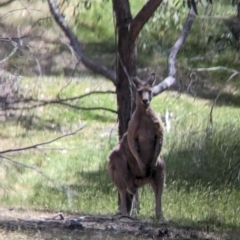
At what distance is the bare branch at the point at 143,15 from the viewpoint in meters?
9.21

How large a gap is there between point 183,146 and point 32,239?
6.91 m

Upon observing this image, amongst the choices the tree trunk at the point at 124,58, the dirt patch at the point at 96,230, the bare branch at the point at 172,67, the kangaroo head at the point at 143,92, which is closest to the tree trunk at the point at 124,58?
the tree trunk at the point at 124,58

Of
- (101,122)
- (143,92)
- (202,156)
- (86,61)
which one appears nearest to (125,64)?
(86,61)

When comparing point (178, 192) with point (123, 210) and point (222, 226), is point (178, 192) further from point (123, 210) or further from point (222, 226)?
point (222, 226)

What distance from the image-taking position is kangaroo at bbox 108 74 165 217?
8.47 m

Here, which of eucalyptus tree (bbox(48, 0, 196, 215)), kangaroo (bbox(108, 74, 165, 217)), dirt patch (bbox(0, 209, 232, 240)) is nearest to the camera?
dirt patch (bbox(0, 209, 232, 240))

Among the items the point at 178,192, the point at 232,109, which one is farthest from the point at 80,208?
the point at 232,109

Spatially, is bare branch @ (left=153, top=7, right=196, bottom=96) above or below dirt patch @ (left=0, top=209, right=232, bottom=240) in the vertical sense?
above

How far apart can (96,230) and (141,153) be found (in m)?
2.26

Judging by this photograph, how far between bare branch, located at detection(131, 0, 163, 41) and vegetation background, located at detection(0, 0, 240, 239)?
0.79m

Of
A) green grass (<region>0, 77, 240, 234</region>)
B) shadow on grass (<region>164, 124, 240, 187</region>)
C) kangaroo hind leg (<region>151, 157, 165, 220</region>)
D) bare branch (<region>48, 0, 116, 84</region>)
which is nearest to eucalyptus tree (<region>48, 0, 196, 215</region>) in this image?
bare branch (<region>48, 0, 116, 84</region>)

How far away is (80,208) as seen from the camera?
9992mm

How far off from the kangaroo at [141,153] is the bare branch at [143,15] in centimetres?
94

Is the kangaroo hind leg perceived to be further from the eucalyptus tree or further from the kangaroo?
the eucalyptus tree
